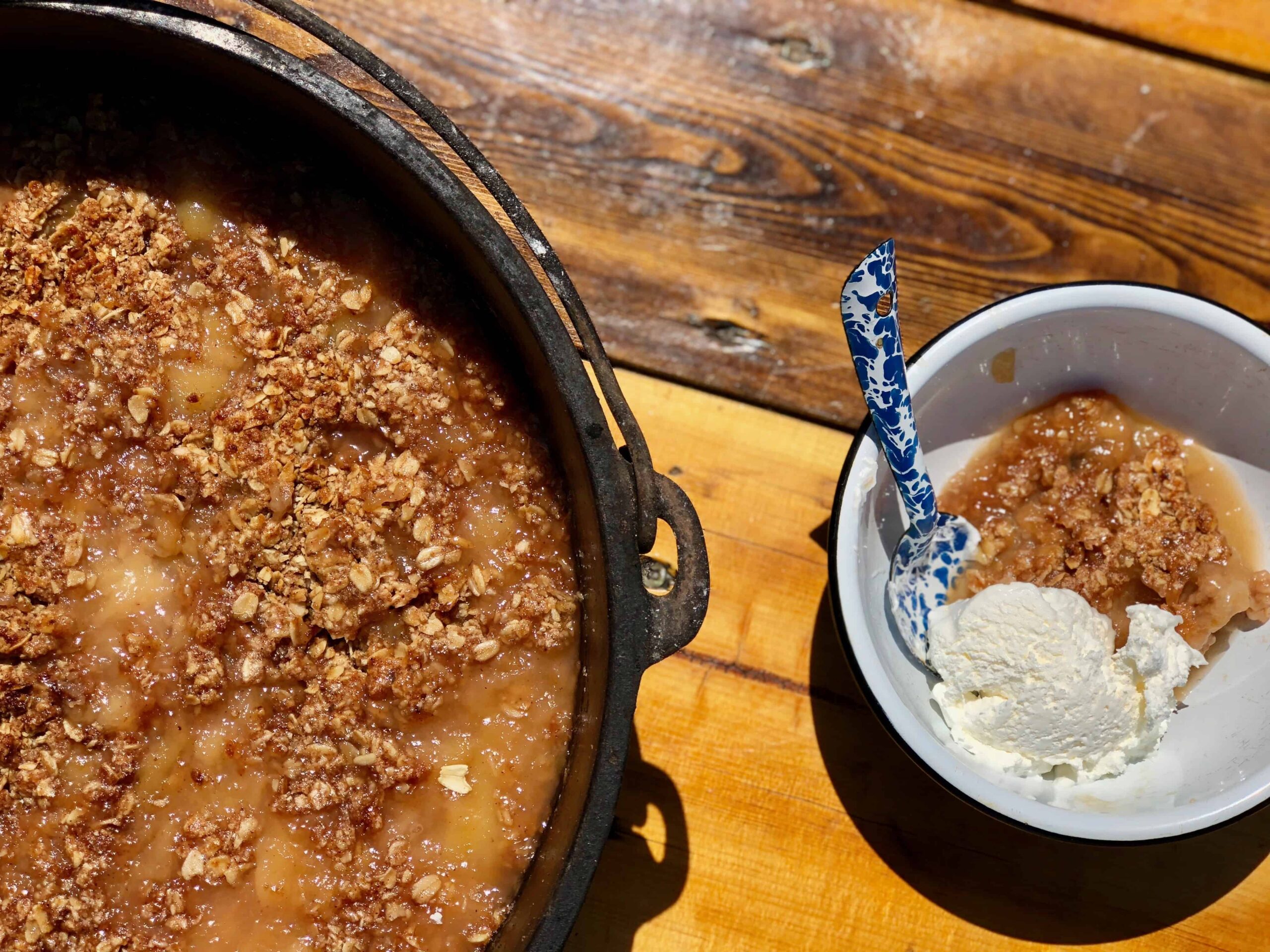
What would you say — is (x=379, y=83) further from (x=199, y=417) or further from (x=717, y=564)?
(x=717, y=564)

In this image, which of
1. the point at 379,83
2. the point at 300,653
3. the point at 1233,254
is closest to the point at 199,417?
the point at 300,653

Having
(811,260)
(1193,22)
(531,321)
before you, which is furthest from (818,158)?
(531,321)

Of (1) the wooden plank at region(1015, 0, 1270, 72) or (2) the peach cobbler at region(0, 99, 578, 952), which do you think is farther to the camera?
(1) the wooden plank at region(1015, 0, 1270, 72)

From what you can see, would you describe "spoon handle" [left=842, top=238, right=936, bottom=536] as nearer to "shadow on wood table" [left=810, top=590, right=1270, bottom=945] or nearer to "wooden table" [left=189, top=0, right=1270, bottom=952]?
"wooden table" [left=189, top=0, right=1270, bottom=952]

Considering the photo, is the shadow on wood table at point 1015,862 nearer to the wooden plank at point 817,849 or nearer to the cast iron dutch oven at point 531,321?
the wooden plank at point 817,849

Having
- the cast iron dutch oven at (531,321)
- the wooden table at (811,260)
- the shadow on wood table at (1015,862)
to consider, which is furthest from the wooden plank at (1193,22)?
the shadow on wood table at (1015,862)

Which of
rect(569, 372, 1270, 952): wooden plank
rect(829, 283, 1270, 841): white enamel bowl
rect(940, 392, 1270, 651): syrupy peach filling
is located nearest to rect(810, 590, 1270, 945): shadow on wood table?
rect(569, 372, 1270, 952): wooden plank

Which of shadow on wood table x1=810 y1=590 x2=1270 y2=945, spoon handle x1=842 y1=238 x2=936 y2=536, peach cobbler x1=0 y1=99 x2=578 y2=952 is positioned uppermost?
spoon handle x1=842 y1=238 x2=936 y2=536
